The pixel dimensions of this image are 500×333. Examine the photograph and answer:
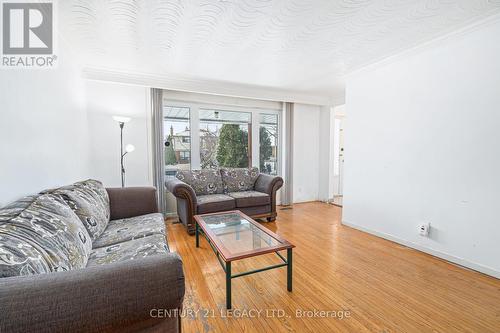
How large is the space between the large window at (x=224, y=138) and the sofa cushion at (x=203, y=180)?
1.73 ft

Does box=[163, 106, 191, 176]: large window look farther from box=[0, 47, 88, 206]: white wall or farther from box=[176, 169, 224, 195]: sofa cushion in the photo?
box=[0, 47, 88, 206]: white wall

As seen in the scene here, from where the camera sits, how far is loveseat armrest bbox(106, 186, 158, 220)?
2.32m

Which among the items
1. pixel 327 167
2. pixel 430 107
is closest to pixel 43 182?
pixel 430 107

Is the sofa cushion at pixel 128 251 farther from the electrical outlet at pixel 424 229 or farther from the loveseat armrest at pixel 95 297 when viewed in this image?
the electrical outlet at pixel 424 229

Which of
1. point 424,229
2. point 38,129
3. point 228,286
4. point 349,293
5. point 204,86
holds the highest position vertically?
point 204,86

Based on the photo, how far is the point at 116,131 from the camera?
338 centimetres

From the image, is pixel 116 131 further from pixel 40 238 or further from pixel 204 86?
pixel 40 238

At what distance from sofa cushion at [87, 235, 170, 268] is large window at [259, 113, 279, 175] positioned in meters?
3.29

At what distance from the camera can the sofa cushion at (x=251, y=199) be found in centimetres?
334

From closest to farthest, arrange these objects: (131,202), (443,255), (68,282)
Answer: (68,282)
(443,255)
(131,202)

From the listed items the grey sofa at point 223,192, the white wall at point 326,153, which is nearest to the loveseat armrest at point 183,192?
the grey sofa at point 223,192

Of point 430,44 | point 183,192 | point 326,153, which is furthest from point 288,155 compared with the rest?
point 430,44

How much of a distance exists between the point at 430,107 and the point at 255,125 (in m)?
2.87

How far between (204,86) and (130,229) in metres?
2.64
